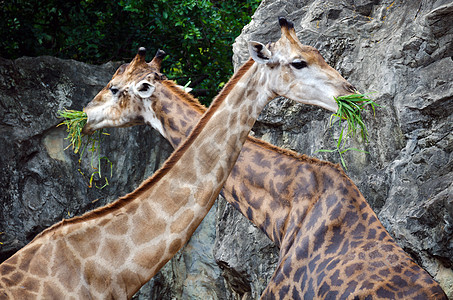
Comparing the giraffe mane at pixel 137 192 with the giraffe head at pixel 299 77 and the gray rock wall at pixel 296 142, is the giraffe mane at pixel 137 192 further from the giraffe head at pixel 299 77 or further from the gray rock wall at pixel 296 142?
the gray rock wall at pixel 296 142

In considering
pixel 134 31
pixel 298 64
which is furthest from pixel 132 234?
pixel 134 31

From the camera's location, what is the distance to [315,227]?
4.50 meters

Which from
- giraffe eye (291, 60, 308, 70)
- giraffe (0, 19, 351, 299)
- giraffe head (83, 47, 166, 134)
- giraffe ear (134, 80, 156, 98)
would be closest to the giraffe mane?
giraffe (0, 19, 351, 299)

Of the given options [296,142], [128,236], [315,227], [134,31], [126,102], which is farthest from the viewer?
[134,31]

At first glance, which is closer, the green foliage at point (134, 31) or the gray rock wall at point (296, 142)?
the gray rock wall at point (296, 142)

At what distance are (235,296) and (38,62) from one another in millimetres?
4199

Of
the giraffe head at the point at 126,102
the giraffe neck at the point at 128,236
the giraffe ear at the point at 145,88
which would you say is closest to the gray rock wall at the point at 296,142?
the giraffe head at the point at 126,102

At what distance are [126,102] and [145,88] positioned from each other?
433 millimetres

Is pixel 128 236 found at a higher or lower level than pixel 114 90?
lower

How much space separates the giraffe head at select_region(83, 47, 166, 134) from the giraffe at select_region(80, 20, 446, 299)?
54.2 inches

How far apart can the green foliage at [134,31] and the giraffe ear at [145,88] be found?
3.23 m

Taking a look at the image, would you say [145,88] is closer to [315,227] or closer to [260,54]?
[260,54]

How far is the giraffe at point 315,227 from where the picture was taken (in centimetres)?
401

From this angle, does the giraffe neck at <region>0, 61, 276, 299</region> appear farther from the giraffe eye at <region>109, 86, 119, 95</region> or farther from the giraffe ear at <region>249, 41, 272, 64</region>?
the giraffe eye at <region>109, 86, 119, 95</region>
